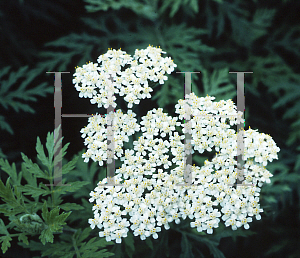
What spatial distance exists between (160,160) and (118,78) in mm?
612

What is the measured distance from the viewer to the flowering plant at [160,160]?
2006 millimetres

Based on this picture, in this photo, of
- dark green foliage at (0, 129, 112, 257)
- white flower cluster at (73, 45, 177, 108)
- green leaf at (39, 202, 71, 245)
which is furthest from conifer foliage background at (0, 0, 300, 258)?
green leaf at (39, 202, 71, 245)

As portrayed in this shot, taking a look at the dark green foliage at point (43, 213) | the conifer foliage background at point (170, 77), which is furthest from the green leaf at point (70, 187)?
the conifer foliage background at point (170, 77)

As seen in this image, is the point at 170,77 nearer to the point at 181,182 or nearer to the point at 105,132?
the point at 105,132

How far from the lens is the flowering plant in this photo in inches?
79.0

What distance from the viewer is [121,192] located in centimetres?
201

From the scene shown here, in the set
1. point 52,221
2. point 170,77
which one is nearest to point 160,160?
point 52,221

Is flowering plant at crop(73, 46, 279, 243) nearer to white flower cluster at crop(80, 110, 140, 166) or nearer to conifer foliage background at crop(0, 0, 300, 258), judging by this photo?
white flower cluster at crop(80, 110, 140, 166)

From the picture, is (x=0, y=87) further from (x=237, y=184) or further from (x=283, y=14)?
(x=283, y=14)

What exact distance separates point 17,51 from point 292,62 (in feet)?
11.2

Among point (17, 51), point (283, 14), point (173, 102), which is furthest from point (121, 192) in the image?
point (283, 14)

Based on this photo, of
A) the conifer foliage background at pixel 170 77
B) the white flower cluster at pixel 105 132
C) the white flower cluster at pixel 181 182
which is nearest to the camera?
the white flower cluster at pixel 181 182

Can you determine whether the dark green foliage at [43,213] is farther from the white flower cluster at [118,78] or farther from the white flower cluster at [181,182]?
the white flower cluster at [118,78]

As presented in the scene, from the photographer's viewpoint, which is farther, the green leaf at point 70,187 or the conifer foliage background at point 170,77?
the conifer foliage background at point 170,77
